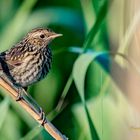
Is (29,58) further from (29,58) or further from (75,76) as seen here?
A: (75,76)

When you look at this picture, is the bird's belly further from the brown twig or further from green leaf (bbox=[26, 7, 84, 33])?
green leaf (bbox=[26, 7, 84, 33])

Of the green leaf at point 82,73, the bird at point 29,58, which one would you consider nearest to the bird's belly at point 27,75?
the bird at point 29,58

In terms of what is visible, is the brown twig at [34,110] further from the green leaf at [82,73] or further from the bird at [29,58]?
the green leaf at [82,73]

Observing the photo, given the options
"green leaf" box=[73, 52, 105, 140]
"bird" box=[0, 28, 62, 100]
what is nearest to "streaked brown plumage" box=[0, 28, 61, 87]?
"bird" box=[0, 28, 62, 100]

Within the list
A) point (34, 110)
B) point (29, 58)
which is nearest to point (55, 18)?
point (29, 58)
